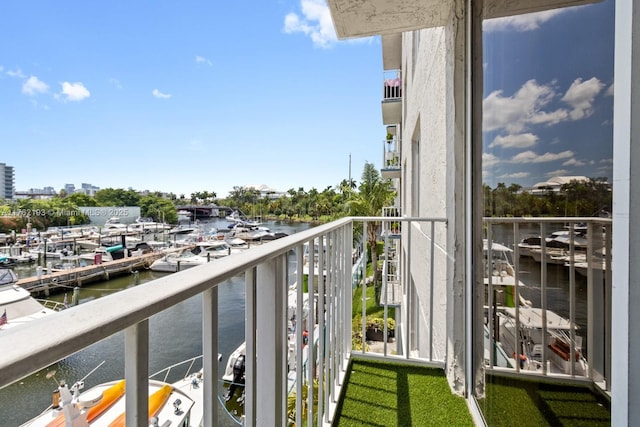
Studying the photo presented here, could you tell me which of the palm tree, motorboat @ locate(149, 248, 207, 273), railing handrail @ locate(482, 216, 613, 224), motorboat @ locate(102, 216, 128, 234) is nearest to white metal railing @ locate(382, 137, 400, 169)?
the palm tree

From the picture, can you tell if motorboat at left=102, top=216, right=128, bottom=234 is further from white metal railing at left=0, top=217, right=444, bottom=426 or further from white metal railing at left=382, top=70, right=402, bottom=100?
white metal railing at left=0, top=217, right=444, bottom=426

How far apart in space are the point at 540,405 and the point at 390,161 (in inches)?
394

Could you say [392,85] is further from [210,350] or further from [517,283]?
[210,350]

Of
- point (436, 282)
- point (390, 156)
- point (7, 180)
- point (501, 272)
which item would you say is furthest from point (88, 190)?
point (501, 272)

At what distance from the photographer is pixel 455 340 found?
190 centimetres

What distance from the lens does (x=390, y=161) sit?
10.7 m

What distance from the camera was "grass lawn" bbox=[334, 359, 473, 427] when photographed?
1.69 metres

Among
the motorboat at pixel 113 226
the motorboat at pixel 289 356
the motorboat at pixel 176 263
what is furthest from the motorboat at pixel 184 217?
the motorboat at pixel 289 356

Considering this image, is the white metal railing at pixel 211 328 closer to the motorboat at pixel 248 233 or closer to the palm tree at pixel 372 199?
the palm tree at pixel 372 199

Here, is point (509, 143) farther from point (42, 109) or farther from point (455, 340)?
point (42, 109)

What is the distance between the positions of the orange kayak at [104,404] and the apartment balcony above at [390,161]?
8.62m

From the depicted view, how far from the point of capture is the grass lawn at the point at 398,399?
1690mm

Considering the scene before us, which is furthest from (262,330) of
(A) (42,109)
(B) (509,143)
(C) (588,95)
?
(A) (42,109)

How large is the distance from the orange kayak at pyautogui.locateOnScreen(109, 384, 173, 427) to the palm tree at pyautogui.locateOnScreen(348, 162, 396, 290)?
1154 centimetres
